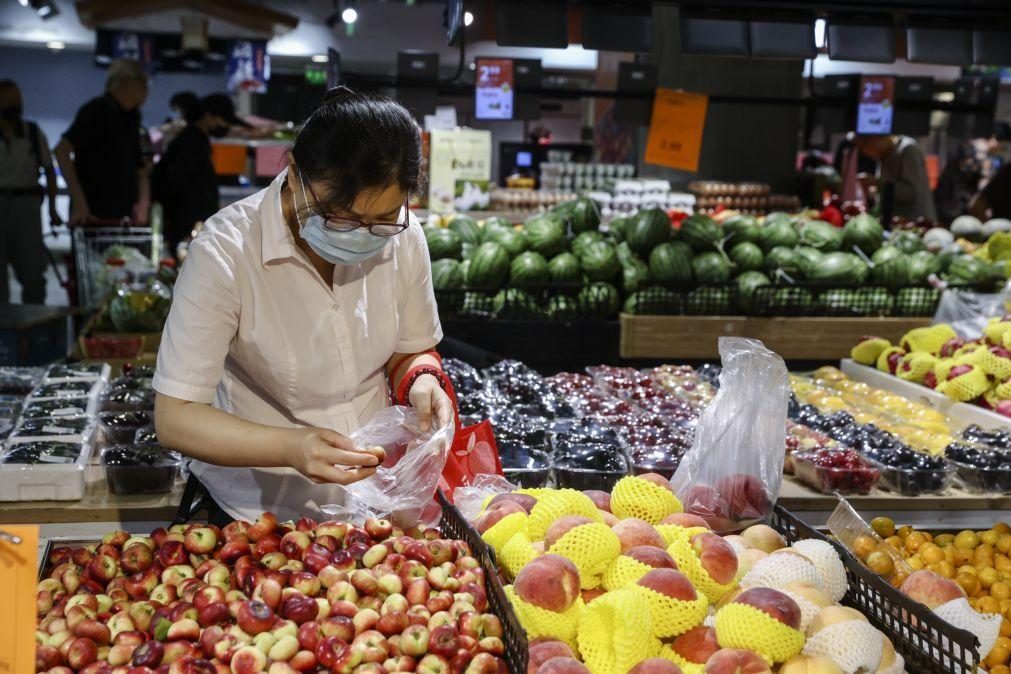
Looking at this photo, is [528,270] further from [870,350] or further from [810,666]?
[810,666]

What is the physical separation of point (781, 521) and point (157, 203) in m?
6.62

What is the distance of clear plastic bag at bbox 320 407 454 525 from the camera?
2.19m

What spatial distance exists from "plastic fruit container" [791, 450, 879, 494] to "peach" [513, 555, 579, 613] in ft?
4.10

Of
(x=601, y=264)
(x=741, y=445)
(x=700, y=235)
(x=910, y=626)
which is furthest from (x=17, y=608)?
(x=700, y=235)

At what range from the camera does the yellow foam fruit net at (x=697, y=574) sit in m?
1.89

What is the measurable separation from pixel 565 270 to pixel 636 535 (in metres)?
2.79

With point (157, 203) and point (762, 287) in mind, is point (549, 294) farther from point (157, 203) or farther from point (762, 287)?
point (157, 203)

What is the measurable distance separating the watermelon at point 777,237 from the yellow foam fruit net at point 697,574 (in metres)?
3.42

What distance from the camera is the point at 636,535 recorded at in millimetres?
1950

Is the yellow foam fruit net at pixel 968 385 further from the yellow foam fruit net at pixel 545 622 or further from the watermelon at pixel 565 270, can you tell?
the yellow foam fruit net at pixel 545 622

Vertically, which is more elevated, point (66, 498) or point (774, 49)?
point (774, 49)

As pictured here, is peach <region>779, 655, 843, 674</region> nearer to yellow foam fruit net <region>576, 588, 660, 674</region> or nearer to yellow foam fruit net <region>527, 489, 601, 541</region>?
yellow foam fruit net <region>576, 588, 660, 674</region>

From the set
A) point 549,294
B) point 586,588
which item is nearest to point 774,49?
point 549,294

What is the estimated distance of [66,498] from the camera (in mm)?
2486
